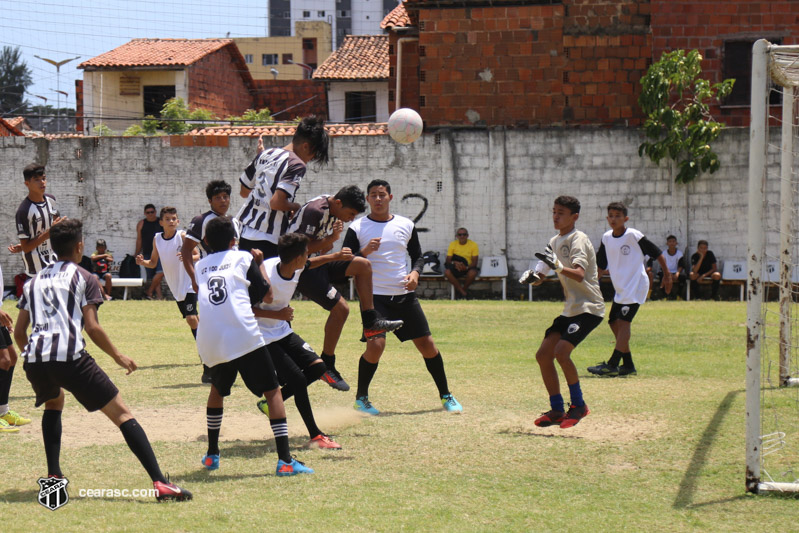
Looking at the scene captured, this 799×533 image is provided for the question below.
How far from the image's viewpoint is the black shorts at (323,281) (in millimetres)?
7914

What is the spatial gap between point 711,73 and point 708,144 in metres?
4.90

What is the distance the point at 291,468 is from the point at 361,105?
34124mm

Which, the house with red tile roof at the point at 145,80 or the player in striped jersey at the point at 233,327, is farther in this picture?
the house with red tile roof at the point at 145,80

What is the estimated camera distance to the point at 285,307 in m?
6.53

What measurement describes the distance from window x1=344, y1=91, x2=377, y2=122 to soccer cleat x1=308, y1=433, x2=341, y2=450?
107 ft

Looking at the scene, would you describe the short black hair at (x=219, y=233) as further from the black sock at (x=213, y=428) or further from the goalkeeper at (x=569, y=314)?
the goalkeeper at (x=569, y=314)

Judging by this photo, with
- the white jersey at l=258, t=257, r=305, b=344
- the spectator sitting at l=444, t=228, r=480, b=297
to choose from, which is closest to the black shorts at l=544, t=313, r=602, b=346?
the white jersey at l=258, t=257, r=305, b=344

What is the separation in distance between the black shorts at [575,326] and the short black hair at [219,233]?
110 inches

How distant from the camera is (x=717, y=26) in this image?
76.8ft

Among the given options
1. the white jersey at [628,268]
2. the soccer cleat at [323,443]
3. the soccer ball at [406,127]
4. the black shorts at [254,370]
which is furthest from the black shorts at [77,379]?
the soccer ball at [406,127]

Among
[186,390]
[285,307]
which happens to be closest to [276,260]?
[285,307]

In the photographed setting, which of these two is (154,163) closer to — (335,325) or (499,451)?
(335,325)

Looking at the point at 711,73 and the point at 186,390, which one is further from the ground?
the point at 711,73

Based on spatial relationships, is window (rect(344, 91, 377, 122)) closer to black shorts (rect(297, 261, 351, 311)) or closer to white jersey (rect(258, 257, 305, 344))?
black shorts (rect(297, 261, 351, 311))
